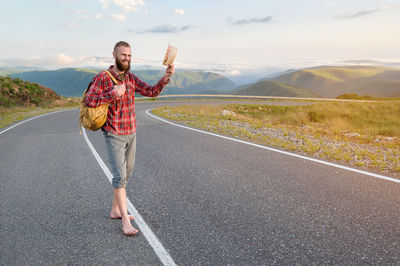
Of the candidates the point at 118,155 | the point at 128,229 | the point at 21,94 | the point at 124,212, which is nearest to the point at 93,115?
the point at 118,155

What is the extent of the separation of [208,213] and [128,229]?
1092 millimetres

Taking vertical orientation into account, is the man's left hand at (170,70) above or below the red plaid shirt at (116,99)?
above

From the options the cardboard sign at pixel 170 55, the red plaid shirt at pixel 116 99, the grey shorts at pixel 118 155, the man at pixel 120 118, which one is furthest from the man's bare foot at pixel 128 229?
the cardboard sign at pixel 170 55

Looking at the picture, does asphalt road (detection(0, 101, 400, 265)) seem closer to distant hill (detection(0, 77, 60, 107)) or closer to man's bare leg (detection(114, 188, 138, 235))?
man's bare leg (detection(114, 188, 138, 235))

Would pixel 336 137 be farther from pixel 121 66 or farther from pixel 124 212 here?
pixel 121 66

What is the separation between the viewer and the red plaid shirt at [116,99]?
3.19 m

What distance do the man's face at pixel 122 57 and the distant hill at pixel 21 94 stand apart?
110 feet

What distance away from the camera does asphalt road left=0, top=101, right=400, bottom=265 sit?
3.08 metres

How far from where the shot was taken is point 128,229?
3.53 metres

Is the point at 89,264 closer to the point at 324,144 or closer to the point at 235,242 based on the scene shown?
the point at 235,242

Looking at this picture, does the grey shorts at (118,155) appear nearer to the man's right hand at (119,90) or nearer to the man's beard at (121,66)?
the man's right hand at (119,90)

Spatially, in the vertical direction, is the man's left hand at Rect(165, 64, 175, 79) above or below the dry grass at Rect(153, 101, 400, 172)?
above

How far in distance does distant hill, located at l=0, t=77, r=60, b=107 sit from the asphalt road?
98.4 ft

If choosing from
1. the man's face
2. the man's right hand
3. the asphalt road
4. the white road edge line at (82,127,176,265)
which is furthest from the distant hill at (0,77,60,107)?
the man's right hand
